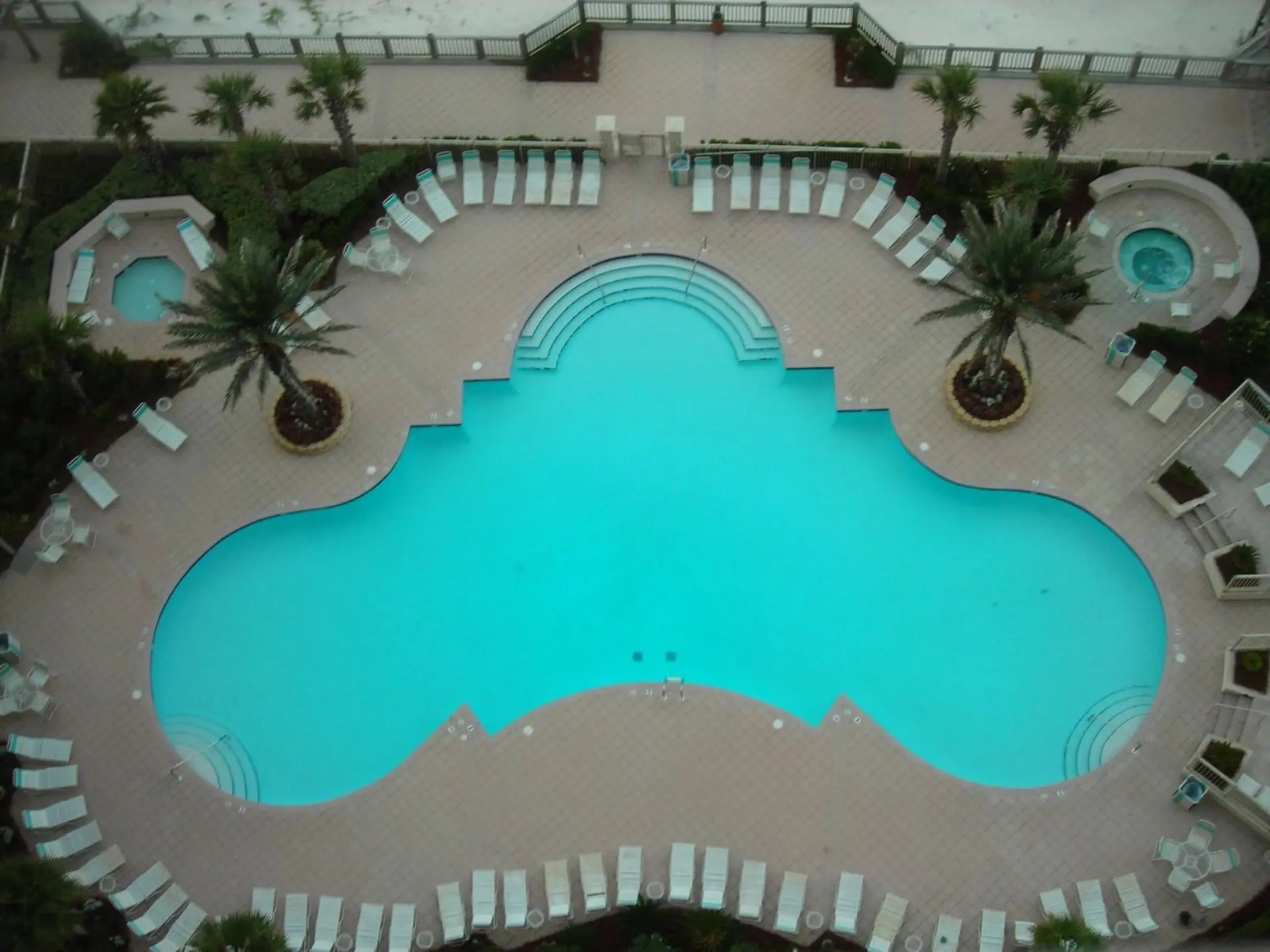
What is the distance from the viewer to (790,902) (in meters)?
31.4

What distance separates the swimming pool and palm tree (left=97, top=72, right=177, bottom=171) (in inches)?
481

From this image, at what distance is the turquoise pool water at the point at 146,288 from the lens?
39438mm

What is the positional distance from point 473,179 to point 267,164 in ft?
20.0

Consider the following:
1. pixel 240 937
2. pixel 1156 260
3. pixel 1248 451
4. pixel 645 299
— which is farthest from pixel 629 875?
pixel 1156 260

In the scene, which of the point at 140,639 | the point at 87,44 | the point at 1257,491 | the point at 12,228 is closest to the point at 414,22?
the point at 87,44

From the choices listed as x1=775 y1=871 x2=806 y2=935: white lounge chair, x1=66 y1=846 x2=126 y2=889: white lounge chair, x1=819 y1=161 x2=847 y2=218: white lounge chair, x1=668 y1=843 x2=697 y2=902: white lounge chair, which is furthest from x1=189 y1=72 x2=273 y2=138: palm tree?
x1=775 y1=871 x2=806 y2=935: white lounge chair

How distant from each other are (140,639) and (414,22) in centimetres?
2174

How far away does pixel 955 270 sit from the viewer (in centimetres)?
3744

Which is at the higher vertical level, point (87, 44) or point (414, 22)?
point (414, 22)

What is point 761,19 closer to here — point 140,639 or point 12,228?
point 12,228

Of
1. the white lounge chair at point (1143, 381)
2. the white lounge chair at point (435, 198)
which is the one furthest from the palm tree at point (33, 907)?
the white lounge chair at point (1143, 381)

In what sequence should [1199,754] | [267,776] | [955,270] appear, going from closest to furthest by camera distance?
[1199,754], [267,776], [955,270]

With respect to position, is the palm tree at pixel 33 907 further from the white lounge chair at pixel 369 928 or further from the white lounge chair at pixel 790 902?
the white lounge chair at pixel 790 902

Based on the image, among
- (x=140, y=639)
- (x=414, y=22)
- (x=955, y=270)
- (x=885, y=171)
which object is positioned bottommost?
(x=140, y=639)
